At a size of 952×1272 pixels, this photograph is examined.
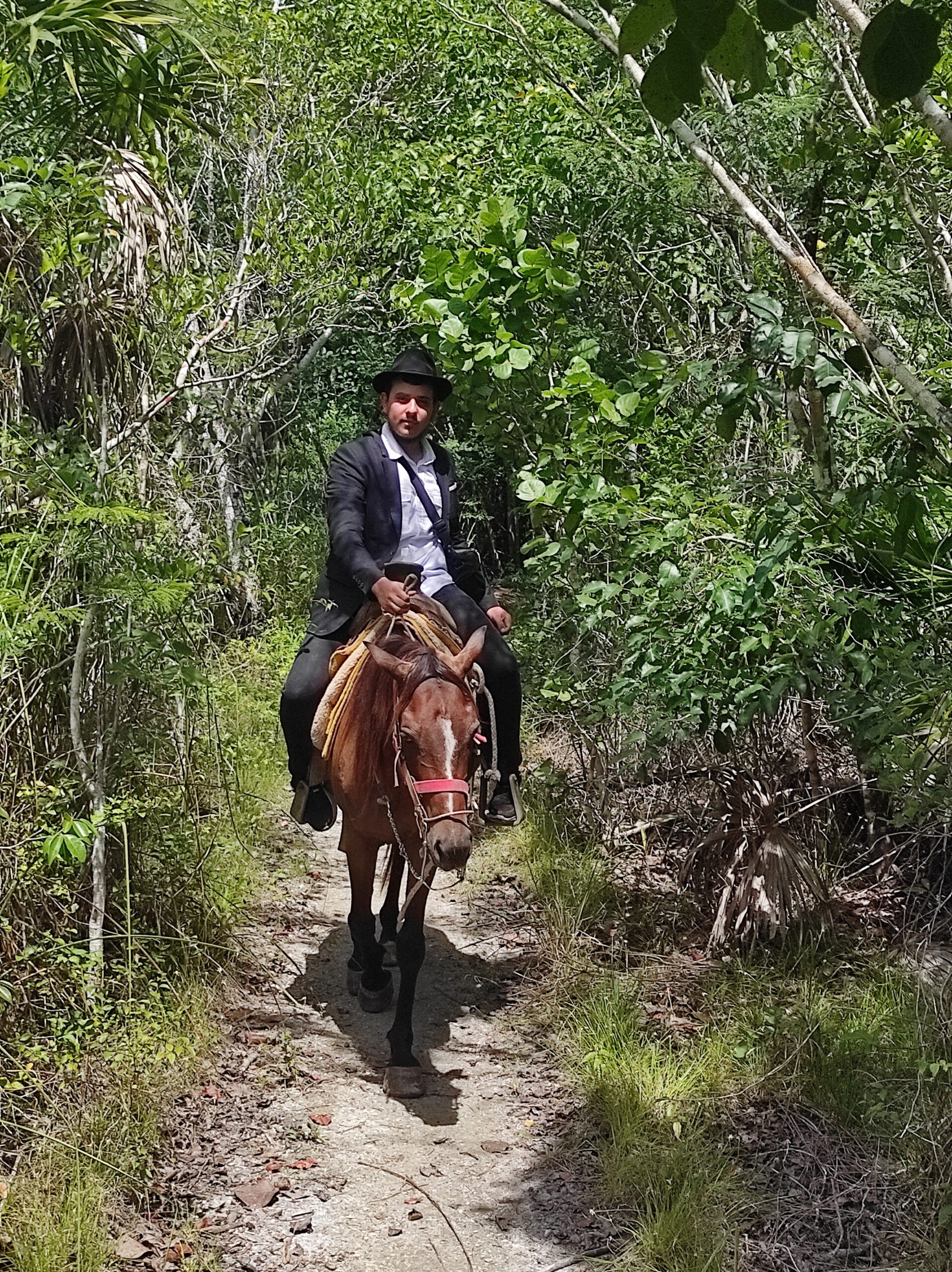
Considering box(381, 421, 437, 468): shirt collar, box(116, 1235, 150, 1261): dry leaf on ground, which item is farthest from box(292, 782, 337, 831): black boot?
box(116, 1235, 150, 1261): dry leaf on ground

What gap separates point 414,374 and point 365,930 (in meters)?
2.96

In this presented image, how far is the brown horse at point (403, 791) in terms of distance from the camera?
536 cm

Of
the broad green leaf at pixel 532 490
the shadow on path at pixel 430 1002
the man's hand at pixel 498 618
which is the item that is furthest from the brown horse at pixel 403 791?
the man's hand at pixel 498 618

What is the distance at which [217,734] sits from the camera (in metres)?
6.32

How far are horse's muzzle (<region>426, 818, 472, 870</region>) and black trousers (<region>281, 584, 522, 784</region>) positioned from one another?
1441mm

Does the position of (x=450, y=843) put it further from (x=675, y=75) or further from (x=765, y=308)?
(x=675, y=75)

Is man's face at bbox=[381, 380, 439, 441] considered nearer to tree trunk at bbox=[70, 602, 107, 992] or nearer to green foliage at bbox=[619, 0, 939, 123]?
tree trunk at bbox=[70, 602, 107, 992]

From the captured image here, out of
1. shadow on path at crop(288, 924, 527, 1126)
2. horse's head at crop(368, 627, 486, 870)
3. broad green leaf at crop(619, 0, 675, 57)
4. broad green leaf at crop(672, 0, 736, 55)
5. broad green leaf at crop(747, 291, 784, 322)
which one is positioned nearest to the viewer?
broad green leaf at crop(672, 0, 736, 55)

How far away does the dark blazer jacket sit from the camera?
647cm

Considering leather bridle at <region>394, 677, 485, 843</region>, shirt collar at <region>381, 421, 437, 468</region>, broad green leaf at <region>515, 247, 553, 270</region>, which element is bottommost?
leather bridle at <region>394, 677, 485, 843</region>

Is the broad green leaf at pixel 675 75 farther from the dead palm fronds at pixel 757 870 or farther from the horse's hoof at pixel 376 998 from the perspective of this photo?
the horse's hoof at pixel 376 998

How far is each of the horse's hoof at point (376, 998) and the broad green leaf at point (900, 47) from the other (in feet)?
18.8

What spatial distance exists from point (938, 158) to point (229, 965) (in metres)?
5.19

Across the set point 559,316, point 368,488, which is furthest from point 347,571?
point 559,316
